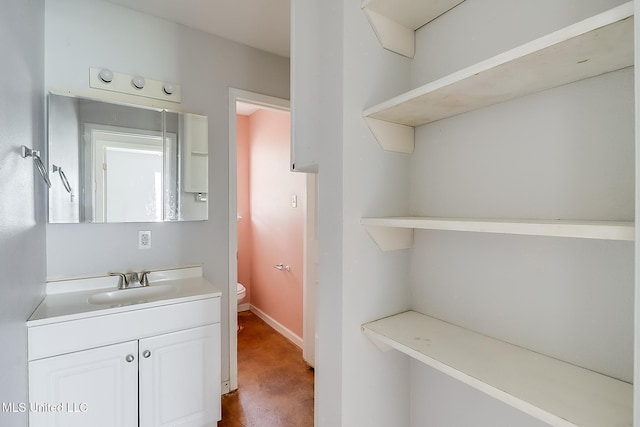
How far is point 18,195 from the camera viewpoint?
114cm

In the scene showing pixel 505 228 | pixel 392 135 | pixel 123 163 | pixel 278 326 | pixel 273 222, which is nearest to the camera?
pixel 505 228

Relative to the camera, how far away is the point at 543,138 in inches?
31.3

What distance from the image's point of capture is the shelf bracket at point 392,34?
1027 millimetres

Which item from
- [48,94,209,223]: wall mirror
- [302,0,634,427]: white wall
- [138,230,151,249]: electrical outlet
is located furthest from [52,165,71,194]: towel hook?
[302,0,634,427]: white wall

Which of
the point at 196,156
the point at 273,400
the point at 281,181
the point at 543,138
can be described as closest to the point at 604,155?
the point at 543,138

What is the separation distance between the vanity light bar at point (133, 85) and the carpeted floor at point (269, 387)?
208 centimetres

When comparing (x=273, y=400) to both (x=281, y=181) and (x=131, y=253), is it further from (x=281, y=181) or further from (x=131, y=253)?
(x=281, y=181)

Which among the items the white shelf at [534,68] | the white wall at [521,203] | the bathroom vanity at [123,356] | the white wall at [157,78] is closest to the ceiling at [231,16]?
the white wall at [157,78]

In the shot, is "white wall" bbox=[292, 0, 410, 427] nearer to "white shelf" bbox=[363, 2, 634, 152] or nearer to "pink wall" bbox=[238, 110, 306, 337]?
"white shelf" bbox=[363, 2, 634, 152]

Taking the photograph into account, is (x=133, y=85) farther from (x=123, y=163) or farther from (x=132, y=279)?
(x=132, y=279)

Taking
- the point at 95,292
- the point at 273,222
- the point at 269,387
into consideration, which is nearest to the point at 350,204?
the point at 95,292

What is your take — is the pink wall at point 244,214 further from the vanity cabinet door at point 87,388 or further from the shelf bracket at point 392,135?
the shelf bracket at point 392,135

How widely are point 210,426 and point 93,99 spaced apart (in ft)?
6.51

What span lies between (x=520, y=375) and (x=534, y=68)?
720 millimetres
